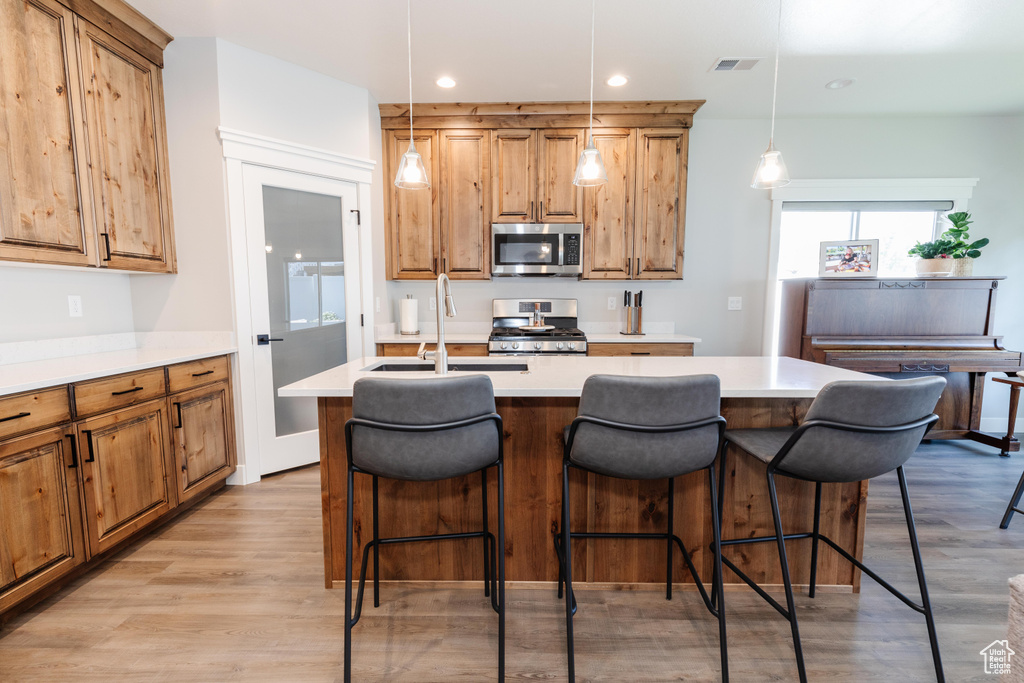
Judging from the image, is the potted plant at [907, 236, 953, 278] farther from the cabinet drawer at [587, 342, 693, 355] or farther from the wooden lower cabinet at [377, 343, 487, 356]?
the wooden lower cabinet at [377, 343, 487, 356]

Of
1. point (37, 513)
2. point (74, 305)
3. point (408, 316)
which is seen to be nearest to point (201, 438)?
point (37, 513)

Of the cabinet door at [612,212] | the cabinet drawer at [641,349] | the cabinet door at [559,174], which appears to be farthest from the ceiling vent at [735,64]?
the cabinet drawer at [641,349]

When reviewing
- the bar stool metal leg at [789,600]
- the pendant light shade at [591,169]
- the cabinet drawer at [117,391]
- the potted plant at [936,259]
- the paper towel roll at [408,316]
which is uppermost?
the pendant light shade at [591,169]

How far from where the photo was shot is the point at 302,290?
3.06 m

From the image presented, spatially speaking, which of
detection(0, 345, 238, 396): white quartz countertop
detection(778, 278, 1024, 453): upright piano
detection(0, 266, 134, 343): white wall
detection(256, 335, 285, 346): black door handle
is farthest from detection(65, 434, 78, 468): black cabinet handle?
detection(778, 278, 1024, 453): upright piano

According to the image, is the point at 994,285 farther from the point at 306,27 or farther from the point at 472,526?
the point at 306,27

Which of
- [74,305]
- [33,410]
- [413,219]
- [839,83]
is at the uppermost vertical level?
[839,83]

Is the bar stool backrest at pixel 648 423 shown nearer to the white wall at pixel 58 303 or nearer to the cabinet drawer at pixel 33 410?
the cabinet drawer at pixel 33 410

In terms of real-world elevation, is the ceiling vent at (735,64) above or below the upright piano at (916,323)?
above

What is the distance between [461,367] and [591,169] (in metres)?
1.05

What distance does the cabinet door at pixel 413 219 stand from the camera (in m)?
3.56

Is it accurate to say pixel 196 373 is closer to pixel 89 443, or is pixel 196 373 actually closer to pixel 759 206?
pixel 89 443

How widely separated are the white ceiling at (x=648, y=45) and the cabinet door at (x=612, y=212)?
1.11 ft

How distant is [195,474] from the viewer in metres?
2.46
